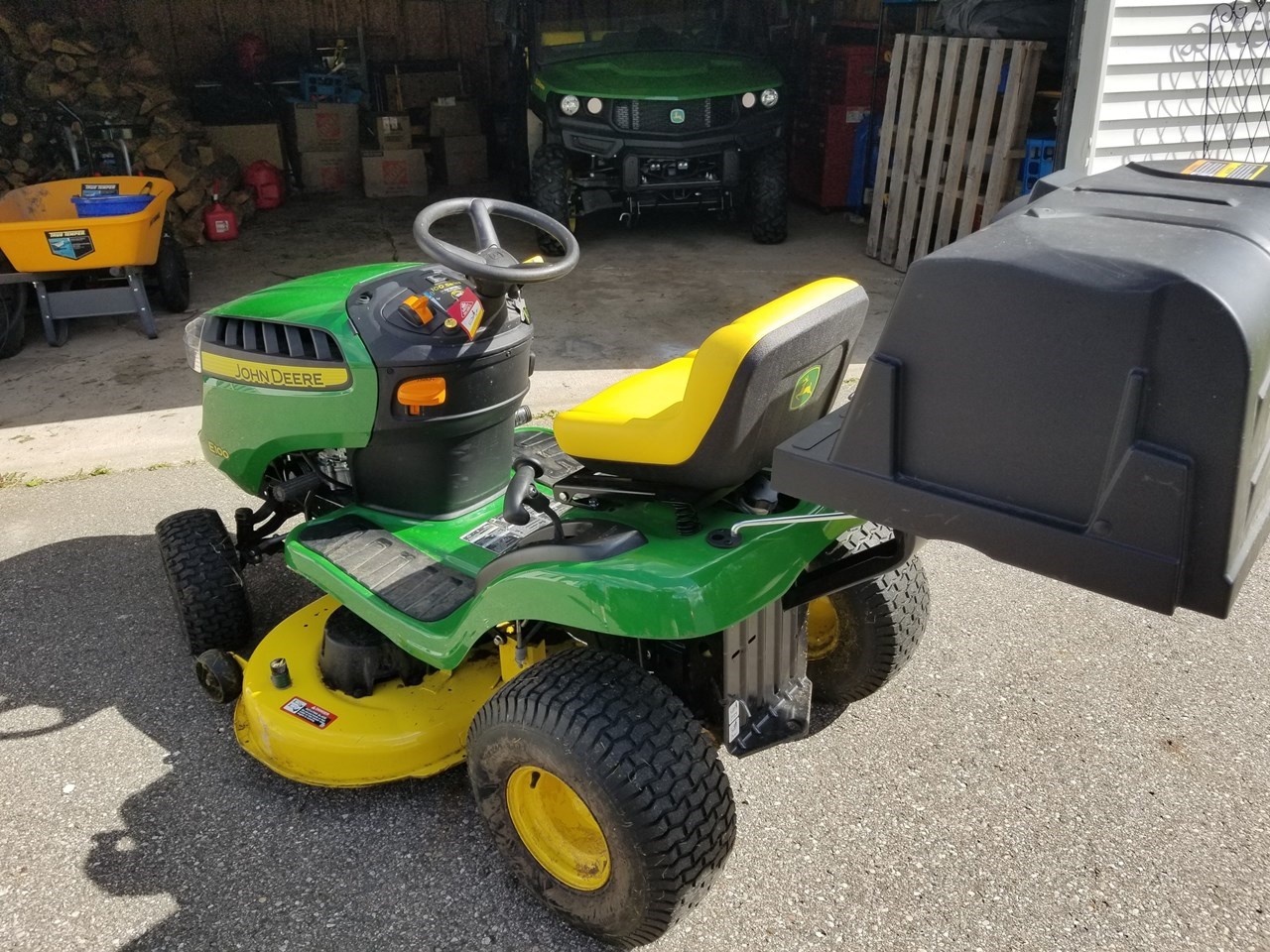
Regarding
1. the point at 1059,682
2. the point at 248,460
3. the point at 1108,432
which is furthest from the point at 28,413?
the point at 1108,432

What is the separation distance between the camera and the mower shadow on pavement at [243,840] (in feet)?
7.13

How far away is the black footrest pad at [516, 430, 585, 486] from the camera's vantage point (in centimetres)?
303

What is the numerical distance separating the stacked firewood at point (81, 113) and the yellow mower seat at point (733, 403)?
21.1 feet

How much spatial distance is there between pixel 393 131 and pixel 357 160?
0.70 metres

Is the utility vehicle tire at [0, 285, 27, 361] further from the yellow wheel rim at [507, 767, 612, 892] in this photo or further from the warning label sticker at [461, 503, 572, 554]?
the yellow wheel rim at [507, 767, 612, 892]

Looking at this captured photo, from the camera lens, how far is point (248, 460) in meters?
2.89

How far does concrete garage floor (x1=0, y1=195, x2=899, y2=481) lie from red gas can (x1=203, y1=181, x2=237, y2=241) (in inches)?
5.9

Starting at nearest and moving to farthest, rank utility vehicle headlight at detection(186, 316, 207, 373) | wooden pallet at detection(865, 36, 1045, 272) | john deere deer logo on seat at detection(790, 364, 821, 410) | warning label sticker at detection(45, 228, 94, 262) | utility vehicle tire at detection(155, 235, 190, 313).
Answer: john deere deer logo on seat at detection(790, 364, 821, 410) < utility vehicle headlight at detection(186, 316, 207, 373) < warning label sticker at detection(45, 228, 94, 262) < wooden pallet at detection(865, 36, 1045, 272) < utility vehicle tire at detection(155, 235, 190, 313)

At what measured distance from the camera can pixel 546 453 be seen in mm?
3178

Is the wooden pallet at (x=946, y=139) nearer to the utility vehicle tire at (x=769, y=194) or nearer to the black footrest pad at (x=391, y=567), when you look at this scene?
the utility vehicle tire at (x=769, y=194)

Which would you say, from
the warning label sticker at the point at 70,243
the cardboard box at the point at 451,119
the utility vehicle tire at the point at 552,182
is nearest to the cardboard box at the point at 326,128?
the cardboard box at the point at 451,119

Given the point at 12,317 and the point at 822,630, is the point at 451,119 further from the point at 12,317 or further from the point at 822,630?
the point at 822,630

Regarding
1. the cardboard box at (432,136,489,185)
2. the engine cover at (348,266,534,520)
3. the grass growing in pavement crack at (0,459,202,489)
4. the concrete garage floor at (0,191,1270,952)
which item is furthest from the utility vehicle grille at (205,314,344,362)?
the cardboard box at (432,136,489,185)

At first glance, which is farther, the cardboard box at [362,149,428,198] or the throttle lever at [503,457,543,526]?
the cardboard box at [362,149,428,198]
